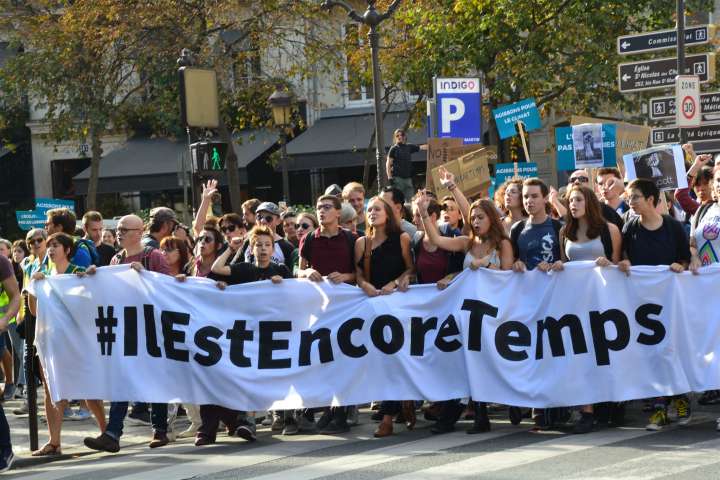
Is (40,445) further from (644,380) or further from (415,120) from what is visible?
(415,120)

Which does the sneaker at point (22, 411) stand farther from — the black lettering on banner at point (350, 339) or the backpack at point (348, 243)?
the black lettering on banner at point (350, 339)

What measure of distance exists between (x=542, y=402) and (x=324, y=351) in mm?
1742

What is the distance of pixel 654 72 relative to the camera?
16188mm

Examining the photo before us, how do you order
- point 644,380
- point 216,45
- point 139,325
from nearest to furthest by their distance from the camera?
1. point 644,380
2. point 139,325
3. point 216,45

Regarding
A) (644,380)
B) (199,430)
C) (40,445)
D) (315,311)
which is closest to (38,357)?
(40,445)

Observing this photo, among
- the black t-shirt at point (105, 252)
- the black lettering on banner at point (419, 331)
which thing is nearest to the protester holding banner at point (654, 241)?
the black lettering on banner at point (419, 331)

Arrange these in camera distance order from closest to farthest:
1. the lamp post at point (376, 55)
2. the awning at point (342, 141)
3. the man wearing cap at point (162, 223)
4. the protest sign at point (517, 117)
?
the man wearing cap at point (162, 223)
the protest sign at point (517, 117)
the lamp post at point (376, 55)
the awning at point (342, 141)

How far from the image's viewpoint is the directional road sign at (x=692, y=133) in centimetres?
1596

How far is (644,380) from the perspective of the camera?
9.65 m

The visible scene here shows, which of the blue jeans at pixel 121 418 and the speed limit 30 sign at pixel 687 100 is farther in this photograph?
the speed limit 30 sign at pixel 687 100

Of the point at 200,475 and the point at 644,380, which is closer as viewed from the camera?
the point at 200,475

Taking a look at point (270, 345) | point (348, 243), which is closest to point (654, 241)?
point (348, 243)

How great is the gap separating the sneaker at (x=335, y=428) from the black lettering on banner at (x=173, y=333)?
1.26m

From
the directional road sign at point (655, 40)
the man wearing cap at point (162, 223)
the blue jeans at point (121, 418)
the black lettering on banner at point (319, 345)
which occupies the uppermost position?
the directional road sign at point (655, 40)
